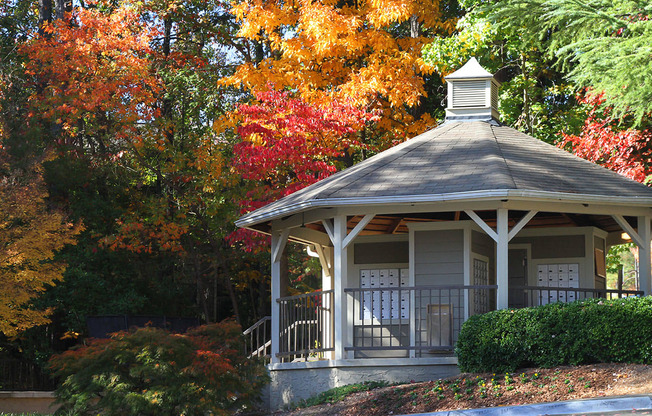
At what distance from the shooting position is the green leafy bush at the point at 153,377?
491 inches

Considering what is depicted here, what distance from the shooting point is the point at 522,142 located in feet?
54.2

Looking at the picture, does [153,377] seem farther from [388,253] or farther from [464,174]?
[464,174]

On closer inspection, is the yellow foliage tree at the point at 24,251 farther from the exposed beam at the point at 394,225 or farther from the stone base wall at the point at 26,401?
the exposed beam at the point at 394,225

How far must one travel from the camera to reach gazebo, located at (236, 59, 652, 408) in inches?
540

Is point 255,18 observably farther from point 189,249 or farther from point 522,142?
point 522,142

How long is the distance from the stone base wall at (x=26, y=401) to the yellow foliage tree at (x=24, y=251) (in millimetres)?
3229

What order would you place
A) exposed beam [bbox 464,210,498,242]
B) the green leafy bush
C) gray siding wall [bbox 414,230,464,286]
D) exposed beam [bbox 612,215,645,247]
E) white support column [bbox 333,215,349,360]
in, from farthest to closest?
gray siding wall [bbox 414,230,464,286] → exposed beam [bbox 612,215,645,247] → white support column [bbox 333,215,349,360] → exposed beam [bbox 464,210,498,242] → the green leafy bush

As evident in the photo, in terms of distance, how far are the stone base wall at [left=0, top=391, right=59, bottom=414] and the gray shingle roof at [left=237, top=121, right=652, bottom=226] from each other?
8646mm

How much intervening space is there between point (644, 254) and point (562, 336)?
347 centimetres

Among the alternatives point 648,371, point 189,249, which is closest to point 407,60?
point 189,249

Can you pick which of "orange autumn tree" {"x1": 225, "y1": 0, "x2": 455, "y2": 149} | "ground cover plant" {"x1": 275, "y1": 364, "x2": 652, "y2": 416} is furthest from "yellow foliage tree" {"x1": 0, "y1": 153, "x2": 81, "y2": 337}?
"ground cover plant" {"x1": 275, "y1": 364, "x2": 652, "y2": 416}

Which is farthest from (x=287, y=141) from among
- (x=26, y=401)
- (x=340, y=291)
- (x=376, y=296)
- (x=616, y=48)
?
(x=26, y=401)

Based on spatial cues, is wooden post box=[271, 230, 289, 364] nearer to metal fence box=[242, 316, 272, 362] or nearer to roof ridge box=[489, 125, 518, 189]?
metal fence box=[242, 316, 272, 362]

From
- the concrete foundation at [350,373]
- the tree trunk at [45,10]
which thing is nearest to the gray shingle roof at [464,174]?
the concrete foundation at [350,373]
